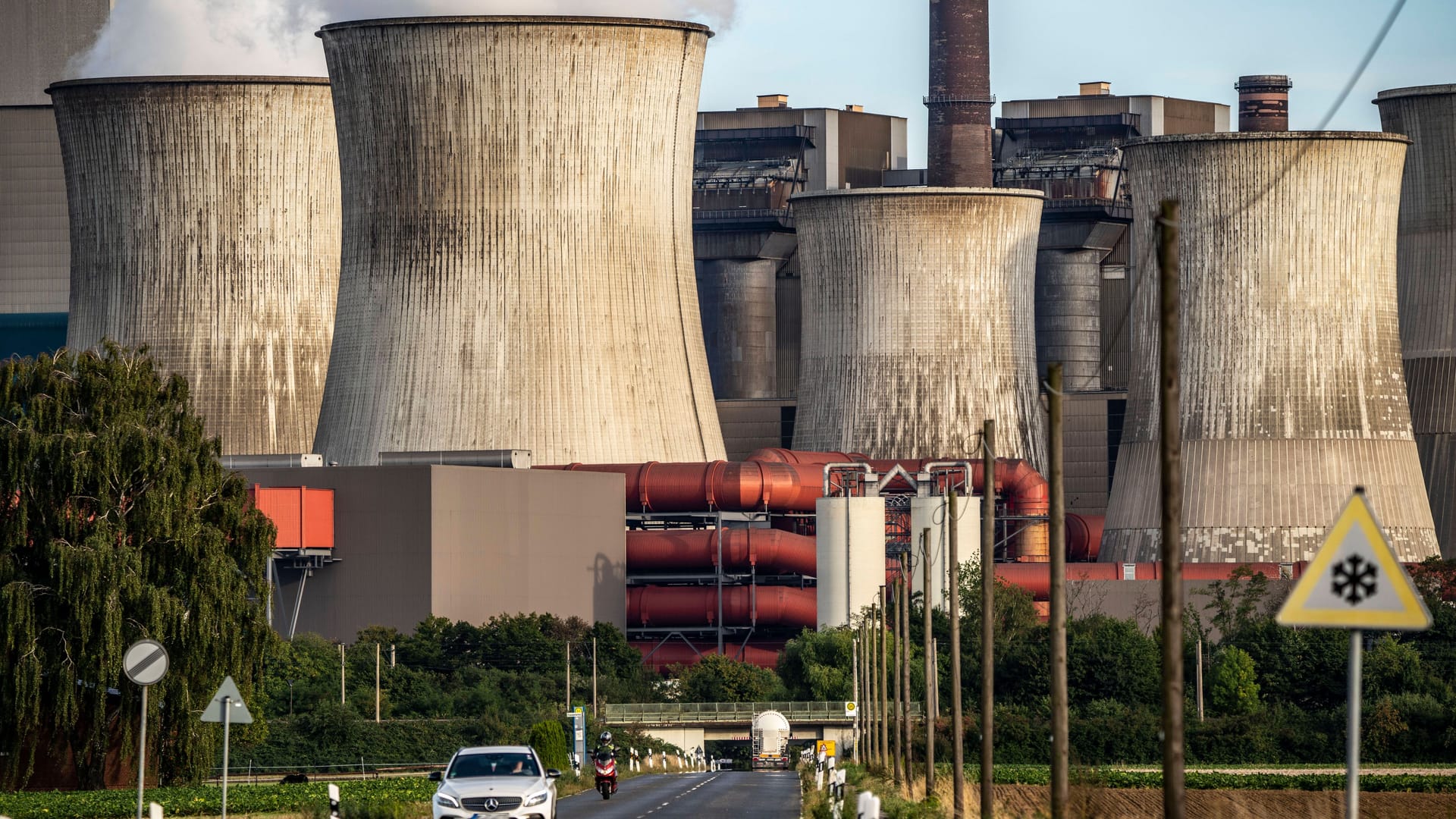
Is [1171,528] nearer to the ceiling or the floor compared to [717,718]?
nearer to the ceiling

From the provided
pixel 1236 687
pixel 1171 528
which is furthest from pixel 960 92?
pixel 1171 528

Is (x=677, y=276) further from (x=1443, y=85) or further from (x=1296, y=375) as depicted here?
(x=1443, y=85)

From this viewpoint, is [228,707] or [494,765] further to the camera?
[494,765]

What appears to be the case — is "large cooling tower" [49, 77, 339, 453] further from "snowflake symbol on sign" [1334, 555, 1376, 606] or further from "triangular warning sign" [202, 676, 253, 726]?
"snowflake symbol on sign" [1334, 555, 1376, 606]

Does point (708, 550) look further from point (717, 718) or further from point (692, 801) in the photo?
point (692, 801)

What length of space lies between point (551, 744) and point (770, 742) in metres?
14.7

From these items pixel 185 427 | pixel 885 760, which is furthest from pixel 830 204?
pixel 185 427

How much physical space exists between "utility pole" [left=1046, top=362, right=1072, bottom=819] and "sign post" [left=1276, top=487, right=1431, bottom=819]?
8.10 m

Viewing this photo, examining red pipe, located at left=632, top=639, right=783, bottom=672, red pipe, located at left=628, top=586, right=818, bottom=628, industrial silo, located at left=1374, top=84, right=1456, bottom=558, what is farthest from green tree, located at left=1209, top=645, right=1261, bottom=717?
industrial silo, located at left=1374, top=84, right=1456, bottom=558

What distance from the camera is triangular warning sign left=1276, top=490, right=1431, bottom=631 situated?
1054 cm

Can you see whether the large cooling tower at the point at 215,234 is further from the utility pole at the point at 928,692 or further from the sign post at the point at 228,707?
the sign post at the point at 228,707

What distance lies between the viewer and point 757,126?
97.7 m

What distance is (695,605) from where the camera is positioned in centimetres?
6569

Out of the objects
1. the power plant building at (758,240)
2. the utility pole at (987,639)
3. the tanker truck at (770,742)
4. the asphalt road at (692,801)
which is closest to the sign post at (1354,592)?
the utility pole at (987,639)
